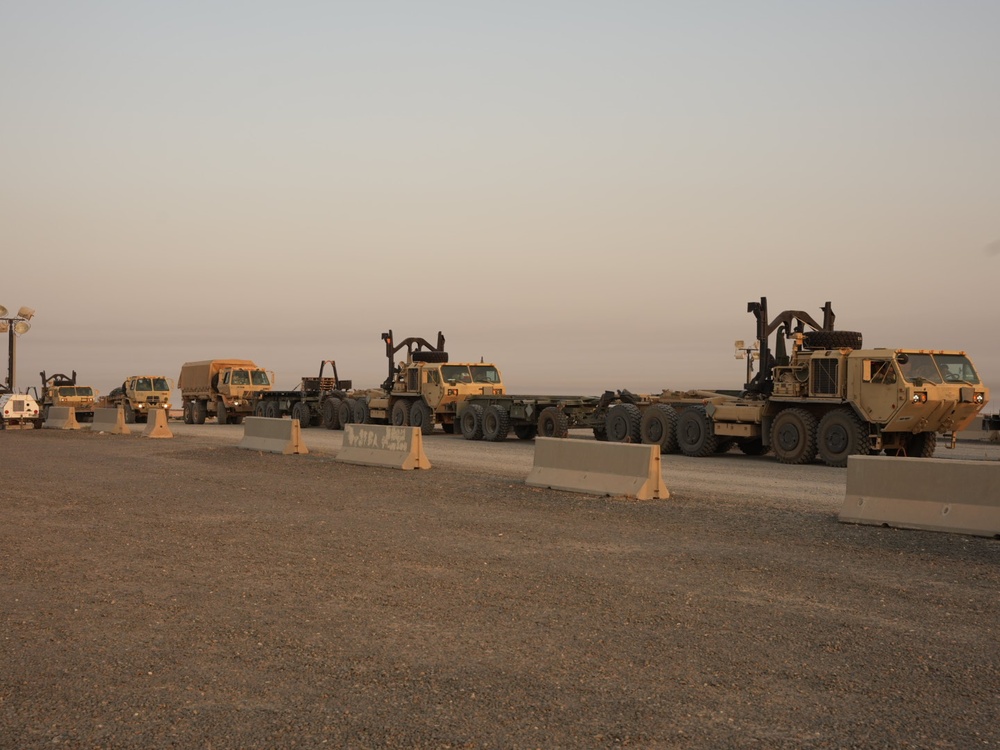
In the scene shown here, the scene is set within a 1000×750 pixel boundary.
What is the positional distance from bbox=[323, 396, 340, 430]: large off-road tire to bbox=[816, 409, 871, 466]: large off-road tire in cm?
2004

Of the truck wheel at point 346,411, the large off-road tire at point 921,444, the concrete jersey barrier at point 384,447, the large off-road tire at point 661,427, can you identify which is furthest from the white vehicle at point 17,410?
the large off-road tire at point 921,444

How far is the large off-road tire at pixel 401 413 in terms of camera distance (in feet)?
108

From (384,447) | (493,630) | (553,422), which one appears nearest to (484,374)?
(553,422)

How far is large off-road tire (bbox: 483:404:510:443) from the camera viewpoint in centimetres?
2827

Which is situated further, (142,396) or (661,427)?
(142,396)

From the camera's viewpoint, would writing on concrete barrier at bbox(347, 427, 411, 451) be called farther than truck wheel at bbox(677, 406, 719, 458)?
No

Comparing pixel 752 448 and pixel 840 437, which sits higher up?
pixel 840 437

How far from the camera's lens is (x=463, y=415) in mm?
29906

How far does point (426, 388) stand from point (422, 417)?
0.89m

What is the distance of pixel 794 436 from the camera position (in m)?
21.7

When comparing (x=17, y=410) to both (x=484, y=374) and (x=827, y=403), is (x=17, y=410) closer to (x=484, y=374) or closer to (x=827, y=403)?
(x=484, y=374)

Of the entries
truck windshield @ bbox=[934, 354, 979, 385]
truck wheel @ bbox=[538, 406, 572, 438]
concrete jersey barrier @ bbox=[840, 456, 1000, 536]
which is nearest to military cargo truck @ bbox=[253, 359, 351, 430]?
truck wheel @ bbox=[538, 406, 572, 438]

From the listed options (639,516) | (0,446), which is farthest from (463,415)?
(639,516)

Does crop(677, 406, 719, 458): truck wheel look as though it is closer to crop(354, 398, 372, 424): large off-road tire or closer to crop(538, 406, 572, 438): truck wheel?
crop(538, 406, 572, 438): truck wheel
